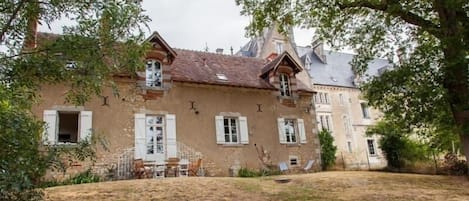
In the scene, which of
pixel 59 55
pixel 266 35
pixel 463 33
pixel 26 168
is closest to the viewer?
pixel 26 168

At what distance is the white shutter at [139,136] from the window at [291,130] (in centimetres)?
542

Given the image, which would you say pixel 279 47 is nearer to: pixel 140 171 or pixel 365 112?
pixel 365 112

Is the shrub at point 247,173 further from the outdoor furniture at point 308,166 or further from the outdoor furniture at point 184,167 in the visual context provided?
the outdoor furniture at point 308,166

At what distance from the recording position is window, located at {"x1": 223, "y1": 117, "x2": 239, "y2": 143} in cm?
1415

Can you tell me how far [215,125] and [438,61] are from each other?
7.67 meters

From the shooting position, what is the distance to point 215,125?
13.9 meters

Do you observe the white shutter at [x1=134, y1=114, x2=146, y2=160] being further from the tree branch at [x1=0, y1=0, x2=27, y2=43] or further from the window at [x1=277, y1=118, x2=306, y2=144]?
the tree branch at [x1=0, y1=0, x2=27, y2=43]

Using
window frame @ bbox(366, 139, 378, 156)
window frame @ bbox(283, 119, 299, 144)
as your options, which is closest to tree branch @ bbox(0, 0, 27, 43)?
window frame @ bbox(283, 119, 299, 144)

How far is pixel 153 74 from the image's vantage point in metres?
13.6

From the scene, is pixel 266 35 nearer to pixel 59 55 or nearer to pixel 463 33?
pixel 463 33

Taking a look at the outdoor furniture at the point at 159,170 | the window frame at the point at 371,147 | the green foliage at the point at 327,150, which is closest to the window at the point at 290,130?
the green foliage at the point at 327,150

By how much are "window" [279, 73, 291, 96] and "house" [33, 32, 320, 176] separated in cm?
4

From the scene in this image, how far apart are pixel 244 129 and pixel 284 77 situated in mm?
3370

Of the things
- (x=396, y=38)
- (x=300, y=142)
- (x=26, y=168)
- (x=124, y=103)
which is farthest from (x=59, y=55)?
(x=300, y=142)
